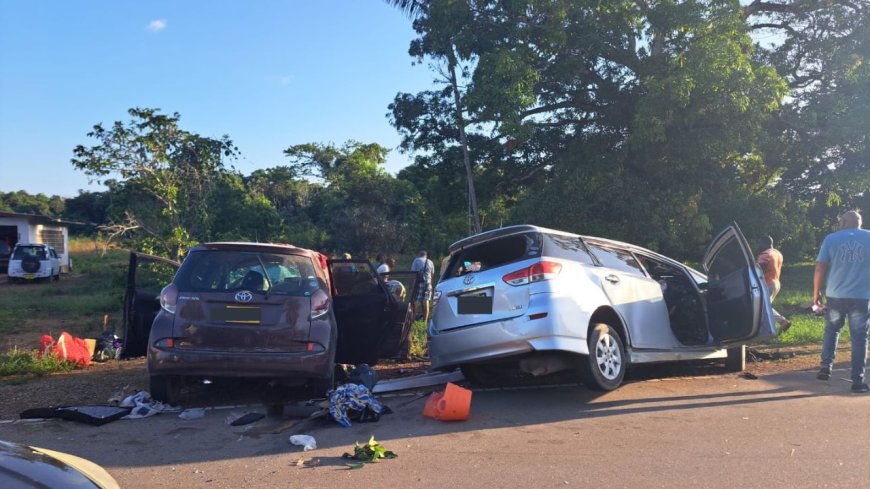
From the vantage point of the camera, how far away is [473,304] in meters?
6.70

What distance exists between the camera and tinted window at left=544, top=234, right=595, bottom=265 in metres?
6.55

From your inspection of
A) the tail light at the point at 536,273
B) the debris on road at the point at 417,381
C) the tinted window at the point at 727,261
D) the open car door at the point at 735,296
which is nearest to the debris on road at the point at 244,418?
the debris on road at the point at 417,381

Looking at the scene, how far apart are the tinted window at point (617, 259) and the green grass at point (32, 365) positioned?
673cm

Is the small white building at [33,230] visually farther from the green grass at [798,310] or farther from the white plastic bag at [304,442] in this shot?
the white plastic bag at [304,442]

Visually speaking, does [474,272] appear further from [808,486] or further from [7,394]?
[7,394]

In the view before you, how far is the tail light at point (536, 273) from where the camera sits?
20.7 feet

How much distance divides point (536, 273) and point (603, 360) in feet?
3.71

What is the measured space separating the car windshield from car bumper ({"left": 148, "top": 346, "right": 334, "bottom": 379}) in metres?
24.4

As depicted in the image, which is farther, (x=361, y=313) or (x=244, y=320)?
(x=361, y=313)

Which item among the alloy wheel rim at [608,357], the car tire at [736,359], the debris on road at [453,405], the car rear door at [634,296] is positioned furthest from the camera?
the car tire at [736,359]

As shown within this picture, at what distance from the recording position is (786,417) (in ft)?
19.6

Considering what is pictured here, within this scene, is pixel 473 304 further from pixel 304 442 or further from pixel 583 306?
pixel 304 442

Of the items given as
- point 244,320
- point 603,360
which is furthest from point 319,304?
point 603,360

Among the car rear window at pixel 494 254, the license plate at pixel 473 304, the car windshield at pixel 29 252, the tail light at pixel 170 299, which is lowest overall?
the license plate at pixel 473 304
